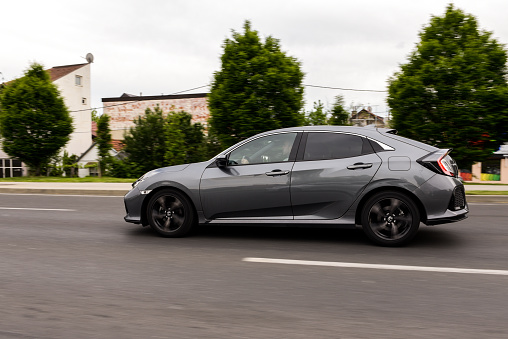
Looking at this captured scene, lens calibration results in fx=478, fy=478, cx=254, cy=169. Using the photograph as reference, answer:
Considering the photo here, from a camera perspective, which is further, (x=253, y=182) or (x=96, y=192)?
(x=96, y=192)

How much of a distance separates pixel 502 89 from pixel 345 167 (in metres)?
9.45

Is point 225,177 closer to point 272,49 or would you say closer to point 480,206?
point 480,206

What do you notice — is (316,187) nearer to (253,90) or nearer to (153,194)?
(153,194)

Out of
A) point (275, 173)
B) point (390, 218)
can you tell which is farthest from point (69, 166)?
point (390, 218)

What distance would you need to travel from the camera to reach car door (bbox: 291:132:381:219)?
612 centimetres

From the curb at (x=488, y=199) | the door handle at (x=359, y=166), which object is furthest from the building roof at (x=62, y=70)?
the door handle at (x=359, y=166)

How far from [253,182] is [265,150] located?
0.50m

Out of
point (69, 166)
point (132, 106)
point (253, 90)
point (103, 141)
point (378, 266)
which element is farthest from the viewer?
point (132, 106)

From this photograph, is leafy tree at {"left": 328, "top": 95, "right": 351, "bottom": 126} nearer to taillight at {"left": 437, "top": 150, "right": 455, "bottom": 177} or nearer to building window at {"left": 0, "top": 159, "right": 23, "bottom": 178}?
taillight at {"left": 437, "top": 150, "right": 455, "bottom": 177}

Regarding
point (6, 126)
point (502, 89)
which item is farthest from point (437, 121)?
point (6, 126)

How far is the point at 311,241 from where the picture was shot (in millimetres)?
6531

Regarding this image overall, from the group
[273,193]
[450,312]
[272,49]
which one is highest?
[272,49]

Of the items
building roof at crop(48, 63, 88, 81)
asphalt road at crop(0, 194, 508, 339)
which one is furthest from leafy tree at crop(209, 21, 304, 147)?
building roof at crop(48, 63, 88, 81)

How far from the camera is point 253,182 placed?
643 cm
